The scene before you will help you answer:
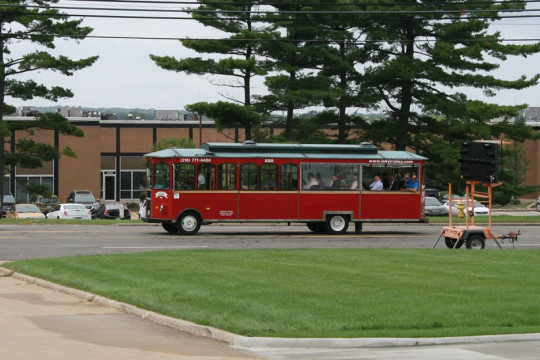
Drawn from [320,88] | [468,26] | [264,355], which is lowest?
[264,355]

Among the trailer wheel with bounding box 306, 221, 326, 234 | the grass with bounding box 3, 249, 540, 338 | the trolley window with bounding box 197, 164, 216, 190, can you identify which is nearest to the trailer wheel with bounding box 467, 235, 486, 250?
the grass with bounding box 3, 249, 540, 338

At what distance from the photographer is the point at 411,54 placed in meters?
50.2

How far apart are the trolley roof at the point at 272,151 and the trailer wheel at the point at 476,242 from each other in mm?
6929

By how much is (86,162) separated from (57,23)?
37393 mm

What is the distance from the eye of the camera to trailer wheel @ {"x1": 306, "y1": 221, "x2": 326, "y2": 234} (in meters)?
31.6

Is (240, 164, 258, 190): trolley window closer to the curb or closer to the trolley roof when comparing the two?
the trolley roof

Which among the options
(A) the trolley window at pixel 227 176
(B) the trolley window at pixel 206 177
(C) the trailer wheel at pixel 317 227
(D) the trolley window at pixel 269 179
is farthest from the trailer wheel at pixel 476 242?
(B) the trolley window at pixel 206 177

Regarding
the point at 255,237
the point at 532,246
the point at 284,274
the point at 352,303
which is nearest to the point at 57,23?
the point at 255,237

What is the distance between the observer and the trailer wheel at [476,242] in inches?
967

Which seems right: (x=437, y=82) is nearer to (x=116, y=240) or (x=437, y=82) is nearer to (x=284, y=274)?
(x=116, y=240)

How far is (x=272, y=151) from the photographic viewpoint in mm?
30500

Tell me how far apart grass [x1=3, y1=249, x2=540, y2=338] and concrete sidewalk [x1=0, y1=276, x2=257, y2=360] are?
525 millimetres

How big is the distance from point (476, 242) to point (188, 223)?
Result: 384 inches

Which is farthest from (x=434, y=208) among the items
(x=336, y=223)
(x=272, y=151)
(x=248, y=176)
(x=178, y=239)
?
(x=178, y=239)
